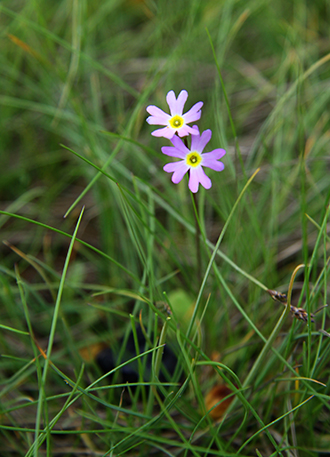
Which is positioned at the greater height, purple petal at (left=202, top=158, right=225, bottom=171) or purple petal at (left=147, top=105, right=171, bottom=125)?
purple petal at (left=147, top=105, right=171, bottom=125)

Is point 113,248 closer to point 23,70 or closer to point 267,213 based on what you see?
point 267,213

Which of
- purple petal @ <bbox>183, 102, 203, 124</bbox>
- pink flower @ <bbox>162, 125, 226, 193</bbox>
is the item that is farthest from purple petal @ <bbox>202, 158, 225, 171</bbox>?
purple petal @ <bbox>183, 102, 203, 124</bbox>

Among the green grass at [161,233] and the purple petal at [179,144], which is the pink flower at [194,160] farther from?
the green grass at [161,233]

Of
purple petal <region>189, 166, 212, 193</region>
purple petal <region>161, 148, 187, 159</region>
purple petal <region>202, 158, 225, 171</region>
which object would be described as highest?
purple petal <region>161, 148, 187, 159</region>

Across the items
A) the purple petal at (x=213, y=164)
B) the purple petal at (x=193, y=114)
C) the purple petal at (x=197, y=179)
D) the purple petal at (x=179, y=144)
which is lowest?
the purple petal at (x=197, y=179)

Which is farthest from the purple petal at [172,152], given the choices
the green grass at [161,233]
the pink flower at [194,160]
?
the green grass at [161,233]

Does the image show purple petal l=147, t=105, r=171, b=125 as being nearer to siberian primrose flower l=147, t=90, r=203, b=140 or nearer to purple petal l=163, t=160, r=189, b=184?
siberian primrose flower l=147, t=90, r=203, b=140
